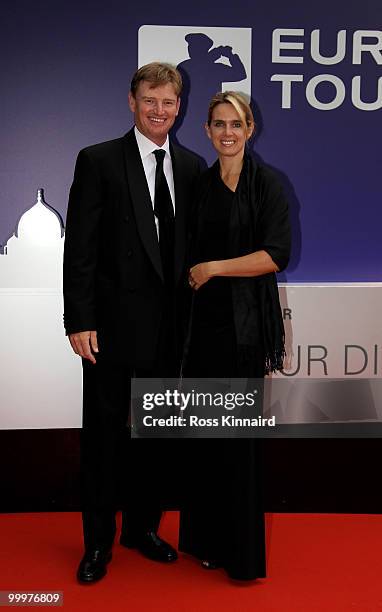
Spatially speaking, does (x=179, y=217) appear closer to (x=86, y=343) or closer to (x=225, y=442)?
(x=86, y=343)

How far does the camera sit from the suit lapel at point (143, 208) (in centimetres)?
249

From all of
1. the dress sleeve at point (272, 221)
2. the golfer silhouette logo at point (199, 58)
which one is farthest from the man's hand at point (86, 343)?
the golfer silhouette logo at point (199, 58)

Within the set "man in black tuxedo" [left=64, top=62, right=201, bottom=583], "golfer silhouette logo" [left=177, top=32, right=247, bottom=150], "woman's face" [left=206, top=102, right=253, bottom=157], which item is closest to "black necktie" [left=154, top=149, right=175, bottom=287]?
"man in black tuxedo" [left=64, top=62, right=201, bottom=583]

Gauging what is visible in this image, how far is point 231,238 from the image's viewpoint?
241 centimetres

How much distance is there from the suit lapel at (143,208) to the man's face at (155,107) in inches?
4.7

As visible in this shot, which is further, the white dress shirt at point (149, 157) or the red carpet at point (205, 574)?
the white dress shirt at point (149, 157)

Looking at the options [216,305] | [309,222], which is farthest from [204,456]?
[309,222]

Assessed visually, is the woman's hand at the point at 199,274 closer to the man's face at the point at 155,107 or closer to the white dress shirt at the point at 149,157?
the white dress shirt at the point at 149,157

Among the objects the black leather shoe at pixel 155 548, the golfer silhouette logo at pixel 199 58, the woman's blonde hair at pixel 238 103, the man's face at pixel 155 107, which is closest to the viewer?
the woman's blonde hair at pixel 238 103

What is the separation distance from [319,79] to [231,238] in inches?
44.2

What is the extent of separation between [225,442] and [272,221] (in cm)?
73

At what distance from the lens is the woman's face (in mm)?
2369

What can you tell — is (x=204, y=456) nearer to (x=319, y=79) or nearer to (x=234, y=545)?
(x=234, y=545)

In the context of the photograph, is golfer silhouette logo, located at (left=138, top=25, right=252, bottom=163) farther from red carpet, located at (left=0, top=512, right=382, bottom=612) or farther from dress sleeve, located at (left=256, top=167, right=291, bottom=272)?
red carpet, located at (left=0, top=512, right=382, bottom=612)
